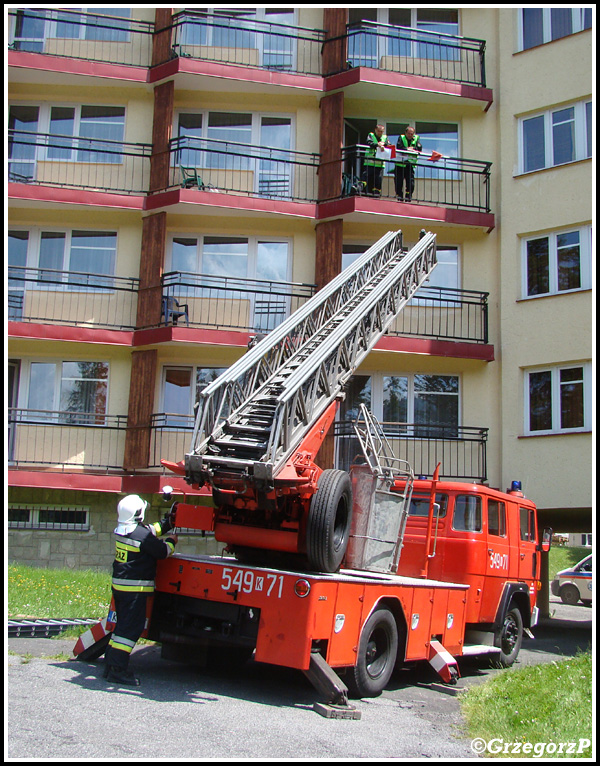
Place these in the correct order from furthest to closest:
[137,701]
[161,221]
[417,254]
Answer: [161,221] < [417,254] < [137,701]

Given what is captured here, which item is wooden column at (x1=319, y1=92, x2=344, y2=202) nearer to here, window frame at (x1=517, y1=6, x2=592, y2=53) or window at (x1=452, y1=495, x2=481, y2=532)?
window frame at (x1=517, y1=6, x2=592, y2=53)

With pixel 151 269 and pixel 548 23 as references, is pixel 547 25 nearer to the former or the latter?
pixel 548 23

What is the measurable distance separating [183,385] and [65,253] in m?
4.50

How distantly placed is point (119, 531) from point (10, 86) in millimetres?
15931

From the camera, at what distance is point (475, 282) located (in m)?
19.4

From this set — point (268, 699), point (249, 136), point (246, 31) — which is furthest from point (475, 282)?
point (268, 699)

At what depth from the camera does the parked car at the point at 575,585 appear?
21.9 meters

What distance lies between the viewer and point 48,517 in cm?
1795

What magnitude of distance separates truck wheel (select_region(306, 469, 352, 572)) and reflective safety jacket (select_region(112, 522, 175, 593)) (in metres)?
1.53

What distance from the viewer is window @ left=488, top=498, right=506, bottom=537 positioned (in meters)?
11.0

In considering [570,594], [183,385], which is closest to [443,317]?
[183,385]

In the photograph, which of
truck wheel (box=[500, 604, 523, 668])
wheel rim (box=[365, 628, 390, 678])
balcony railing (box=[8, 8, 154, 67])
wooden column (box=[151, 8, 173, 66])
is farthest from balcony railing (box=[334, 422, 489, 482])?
balcony railing (box=[8, 8, 154, 67])

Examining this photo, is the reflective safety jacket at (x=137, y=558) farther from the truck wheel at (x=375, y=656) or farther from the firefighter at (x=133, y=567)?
the truck wheel at (x=375, y=656)

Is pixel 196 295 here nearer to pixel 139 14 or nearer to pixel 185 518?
pixel 139 14
